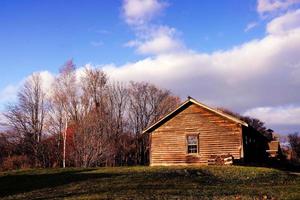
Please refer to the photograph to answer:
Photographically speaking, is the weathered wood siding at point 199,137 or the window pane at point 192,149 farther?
the window pane at point 192,149

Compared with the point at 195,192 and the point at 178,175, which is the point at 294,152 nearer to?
the point at 178,175

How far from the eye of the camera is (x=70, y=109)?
68.5 m

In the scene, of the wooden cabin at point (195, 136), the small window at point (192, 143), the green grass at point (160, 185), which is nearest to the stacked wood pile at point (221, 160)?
the wooden cabin at point (195, 136)

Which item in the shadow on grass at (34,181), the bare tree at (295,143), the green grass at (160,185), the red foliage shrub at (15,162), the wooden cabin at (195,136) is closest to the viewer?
the green grass at (160,185)

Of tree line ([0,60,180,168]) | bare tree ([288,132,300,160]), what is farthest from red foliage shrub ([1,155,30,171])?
bare tree ([288,132,300,160])

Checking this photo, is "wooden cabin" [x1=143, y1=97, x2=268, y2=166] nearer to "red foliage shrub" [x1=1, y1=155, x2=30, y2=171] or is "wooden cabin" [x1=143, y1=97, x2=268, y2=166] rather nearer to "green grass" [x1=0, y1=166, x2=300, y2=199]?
"green grass" [x1=0, y1=166, x2=300, y2=199]

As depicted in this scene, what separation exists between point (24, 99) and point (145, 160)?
23.6 m

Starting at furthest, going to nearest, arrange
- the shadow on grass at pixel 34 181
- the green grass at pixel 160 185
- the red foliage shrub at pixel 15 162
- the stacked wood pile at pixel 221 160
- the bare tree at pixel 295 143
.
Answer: the bare tree at pixel 295 143 → the red foliage shrub at pixel 15 162 → the stacked wood pile at pixel 221 160 → the shadow on grass at pixel 34 181 → the green grass at pixel 160 185

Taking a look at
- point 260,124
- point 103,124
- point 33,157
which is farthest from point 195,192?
point 260,124

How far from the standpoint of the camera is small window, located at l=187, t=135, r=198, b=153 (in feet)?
135

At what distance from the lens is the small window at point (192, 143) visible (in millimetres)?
41156

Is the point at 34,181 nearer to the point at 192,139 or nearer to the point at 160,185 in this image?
the point at 160,185

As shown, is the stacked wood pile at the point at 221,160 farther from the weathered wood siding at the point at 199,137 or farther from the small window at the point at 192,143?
the small window at the point at 192,143

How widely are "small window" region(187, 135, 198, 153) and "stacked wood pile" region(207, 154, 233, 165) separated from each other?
2072 mm
